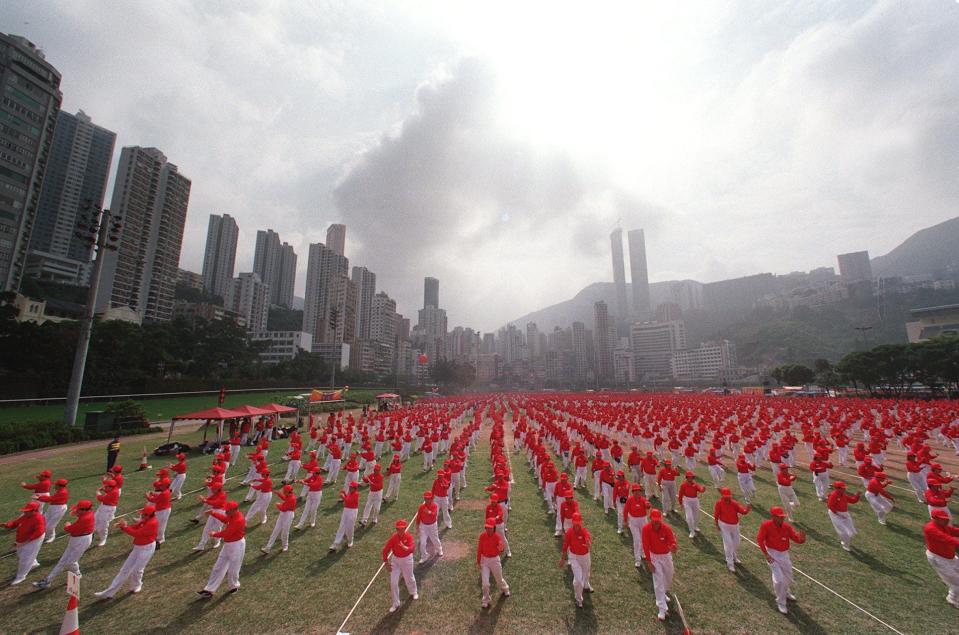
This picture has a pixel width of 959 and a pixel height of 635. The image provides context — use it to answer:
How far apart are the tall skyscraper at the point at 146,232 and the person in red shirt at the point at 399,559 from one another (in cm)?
11658

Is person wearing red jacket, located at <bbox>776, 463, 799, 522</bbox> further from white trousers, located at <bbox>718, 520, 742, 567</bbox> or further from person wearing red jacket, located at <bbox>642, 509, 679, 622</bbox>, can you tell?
person wearing red jacket, located at <bbox>642, 509, 679, 622</bbox>

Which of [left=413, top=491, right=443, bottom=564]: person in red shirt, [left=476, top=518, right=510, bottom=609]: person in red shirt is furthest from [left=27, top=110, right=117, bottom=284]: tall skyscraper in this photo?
[left=476, top=518, right=510, bottom=609]: person in red shirt

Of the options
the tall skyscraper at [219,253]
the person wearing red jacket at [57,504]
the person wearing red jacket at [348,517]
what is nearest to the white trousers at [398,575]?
the person wearing red jacket at [348,517]

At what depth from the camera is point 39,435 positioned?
21047 millimetres

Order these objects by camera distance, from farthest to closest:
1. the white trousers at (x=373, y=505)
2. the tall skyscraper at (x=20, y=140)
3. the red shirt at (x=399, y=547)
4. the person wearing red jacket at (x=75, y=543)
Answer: the tall skyscraper at (x=20, y=140) → the white trousers at (x=373, y=505) → the person wearing red jacket at (x=75, y=543) → the red shirt at (x=399, y=547)

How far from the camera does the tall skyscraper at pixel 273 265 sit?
7493 inches

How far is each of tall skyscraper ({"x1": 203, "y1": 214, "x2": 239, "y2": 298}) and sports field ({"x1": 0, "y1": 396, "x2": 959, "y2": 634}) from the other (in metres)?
165

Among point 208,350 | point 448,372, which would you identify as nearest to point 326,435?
point 208,350

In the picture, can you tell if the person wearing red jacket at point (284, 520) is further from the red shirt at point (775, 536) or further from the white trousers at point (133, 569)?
→ the red shirt at point (775, 536)

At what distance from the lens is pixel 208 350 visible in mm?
57781

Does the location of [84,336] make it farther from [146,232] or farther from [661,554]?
[146,232]

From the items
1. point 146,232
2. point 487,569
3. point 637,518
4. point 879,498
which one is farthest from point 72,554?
point 146,232

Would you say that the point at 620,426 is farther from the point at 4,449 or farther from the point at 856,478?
the point at 4,449

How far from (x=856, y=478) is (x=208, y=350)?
7077 centimetres
